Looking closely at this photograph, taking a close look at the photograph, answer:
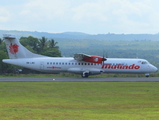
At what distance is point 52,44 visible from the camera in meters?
104

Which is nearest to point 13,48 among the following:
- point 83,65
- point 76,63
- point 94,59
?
point 76,63

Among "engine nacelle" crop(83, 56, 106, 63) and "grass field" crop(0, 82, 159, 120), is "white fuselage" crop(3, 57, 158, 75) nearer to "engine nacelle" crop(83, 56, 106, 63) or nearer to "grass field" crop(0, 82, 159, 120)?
"engine nacelle" crop(83, 56, 106, 63)

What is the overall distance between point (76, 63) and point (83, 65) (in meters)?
1.10

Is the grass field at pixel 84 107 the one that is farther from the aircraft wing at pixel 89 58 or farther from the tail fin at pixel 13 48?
the tail fin at pixel 13 48

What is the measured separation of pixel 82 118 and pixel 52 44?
90.1 meters

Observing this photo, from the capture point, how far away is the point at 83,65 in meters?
46.8

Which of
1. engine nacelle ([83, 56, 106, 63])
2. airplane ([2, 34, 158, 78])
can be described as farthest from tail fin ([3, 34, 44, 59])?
engine nacelle ([83, 56, 106, 63])

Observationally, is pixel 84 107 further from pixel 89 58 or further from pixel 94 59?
pixel 89 58

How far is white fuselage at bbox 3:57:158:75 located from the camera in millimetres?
46250

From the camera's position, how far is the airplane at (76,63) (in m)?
46.2

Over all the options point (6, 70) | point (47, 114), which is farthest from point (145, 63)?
point (47, 114)

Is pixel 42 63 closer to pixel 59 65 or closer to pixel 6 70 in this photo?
pixel 59 65

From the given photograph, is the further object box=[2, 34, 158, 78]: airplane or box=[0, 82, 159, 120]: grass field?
box=[2, 34, 158, 78]: airplane

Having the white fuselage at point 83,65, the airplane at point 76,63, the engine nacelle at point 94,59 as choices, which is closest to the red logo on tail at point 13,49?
the airplane at point 76,63
